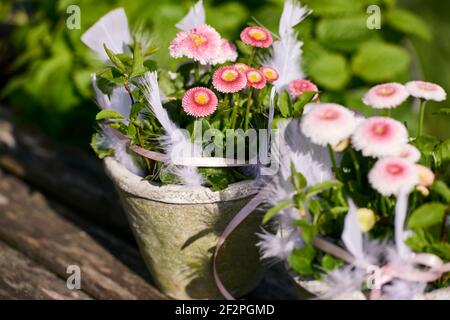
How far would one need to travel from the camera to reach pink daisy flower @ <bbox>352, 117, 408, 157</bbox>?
27.9 inches

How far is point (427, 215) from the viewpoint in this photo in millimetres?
705

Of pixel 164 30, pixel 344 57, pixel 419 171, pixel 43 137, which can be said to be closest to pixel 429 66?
pixel 344 57

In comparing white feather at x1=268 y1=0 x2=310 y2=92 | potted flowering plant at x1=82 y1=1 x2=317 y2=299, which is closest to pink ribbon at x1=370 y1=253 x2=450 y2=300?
→ potted flowering plant at x1=82 y1=1 x2=317 y2=299

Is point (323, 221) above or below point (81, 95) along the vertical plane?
below

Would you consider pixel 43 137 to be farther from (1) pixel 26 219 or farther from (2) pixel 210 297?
(2) pixel 210 297

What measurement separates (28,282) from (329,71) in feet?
2.57

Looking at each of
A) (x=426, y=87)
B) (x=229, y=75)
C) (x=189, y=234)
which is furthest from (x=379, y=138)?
(x=189, y=234)

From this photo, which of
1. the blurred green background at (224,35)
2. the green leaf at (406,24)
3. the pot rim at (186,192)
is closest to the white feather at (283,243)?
the pot rim at (186,192)

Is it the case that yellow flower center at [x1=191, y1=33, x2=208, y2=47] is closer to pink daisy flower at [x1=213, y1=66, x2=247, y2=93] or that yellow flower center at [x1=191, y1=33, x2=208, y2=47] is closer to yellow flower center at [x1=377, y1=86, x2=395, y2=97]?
pink daisy flower at [x1=213, y1=66, x2=247, y2=93]

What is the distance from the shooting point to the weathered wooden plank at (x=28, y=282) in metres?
1.04

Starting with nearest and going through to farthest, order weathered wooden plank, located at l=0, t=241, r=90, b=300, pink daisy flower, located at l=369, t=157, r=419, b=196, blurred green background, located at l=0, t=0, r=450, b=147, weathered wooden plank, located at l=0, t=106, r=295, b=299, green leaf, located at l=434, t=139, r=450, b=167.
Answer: pink daisy flower, located at l=369, t=157, r=419, b=196, green leaf, located at l=434, t=139, r=450, b=167, weathered wooden plank, located at l=0, t=241, r=90, b=300, weathered wooden plank, located at l=0, t=106, r=295, b=299, blurred green background, located at l=0, t=0, r=450, b=147

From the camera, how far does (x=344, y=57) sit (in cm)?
154

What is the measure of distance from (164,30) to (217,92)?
0.53 m

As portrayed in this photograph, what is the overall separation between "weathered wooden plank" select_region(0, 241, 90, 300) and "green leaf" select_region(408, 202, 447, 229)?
0.56 metres
